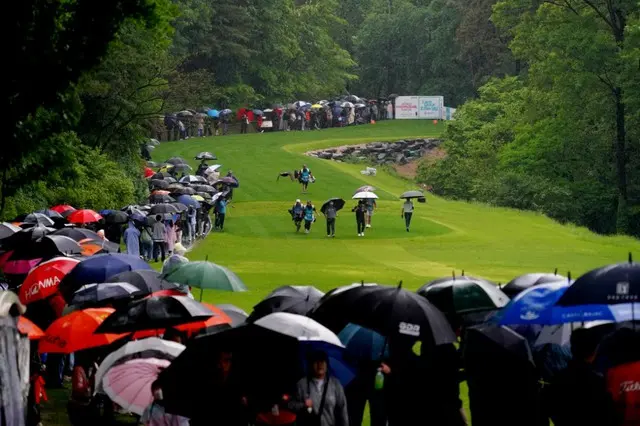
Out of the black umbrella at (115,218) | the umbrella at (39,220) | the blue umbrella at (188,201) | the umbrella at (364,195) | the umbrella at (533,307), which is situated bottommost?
the umbrella at (364,195)

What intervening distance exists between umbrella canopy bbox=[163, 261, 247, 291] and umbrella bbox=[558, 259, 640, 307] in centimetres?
710

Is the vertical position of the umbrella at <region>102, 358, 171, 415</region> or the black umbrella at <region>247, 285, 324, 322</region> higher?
the black umbrella at <region>247, 285, 324, 322</region>

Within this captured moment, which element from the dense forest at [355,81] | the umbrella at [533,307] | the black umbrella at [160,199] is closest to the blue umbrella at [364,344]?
the umbrella at [533,307]

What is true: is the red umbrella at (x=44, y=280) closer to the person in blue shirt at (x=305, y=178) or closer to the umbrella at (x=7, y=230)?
the umbrella at (x=7, y=230)

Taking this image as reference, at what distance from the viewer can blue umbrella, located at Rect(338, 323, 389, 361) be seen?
14477 mm

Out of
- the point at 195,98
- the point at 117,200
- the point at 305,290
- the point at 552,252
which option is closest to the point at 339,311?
the point at 305,290

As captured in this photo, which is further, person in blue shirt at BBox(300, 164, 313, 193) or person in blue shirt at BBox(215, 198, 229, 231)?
person in blue shirt at BBox(300, 164, 313, 193)

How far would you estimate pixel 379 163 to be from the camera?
3487 inches

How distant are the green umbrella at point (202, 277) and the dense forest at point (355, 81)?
2.25 m

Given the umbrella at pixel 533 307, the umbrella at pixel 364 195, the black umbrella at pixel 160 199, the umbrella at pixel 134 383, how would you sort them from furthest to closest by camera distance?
the umbrella at pixel 364 195 → the black umbrella at pixel 160 199 → the umbrella at pixel 134 383 → the umbrella at pixel 533 307

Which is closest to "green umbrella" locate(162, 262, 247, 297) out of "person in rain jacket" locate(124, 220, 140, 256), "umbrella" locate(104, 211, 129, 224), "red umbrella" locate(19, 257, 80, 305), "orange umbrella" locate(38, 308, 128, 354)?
"red umbrella" locate(19, 257, 80, 305)

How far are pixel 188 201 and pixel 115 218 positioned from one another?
29.9ft

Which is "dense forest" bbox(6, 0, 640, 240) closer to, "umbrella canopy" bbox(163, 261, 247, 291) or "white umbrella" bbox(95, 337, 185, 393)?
"umbrella canopy" bbox(163, 261, 247, 291)

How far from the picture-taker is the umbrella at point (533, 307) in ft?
45.0
